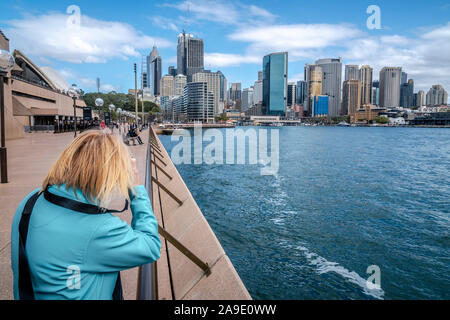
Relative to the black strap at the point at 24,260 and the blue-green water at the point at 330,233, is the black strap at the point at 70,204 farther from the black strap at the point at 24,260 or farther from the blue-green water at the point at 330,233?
the blue-green water at the point at 330,233

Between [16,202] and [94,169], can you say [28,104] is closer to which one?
[16,202]

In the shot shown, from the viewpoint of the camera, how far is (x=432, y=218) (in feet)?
47.8

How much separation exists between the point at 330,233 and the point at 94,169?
11.8 metres

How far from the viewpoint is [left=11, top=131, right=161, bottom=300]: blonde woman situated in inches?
61.1

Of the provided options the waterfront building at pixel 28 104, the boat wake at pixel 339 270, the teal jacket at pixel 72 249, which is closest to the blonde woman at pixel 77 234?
the teal jacket at pixel 72 249

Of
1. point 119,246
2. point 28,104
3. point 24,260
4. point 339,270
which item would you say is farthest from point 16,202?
point 28,104

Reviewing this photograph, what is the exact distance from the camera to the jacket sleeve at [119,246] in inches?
61.9

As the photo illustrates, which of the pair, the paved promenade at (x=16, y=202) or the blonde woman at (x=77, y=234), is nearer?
the blonde woman at (x=77, y=234)

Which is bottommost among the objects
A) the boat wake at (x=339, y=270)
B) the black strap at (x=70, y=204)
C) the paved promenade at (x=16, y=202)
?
the boat wake at (x=339, y=270)

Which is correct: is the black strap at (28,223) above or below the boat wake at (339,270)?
above

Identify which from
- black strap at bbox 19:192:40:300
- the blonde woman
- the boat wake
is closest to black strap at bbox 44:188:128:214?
the blonde woman

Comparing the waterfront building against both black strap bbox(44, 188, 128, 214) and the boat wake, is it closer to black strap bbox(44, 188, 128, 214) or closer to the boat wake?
the boat wake

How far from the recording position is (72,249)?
1.56 metres
